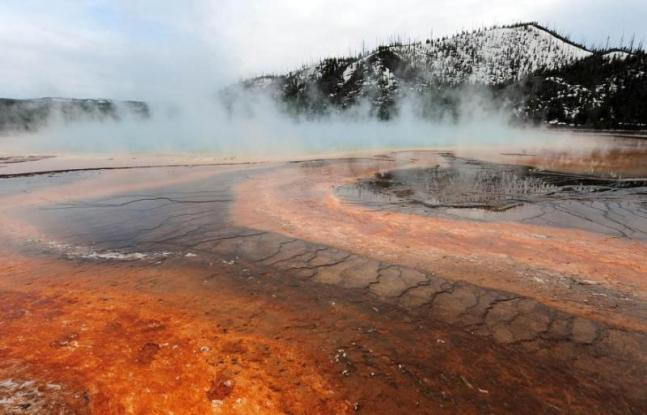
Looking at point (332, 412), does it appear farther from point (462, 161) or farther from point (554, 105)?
point (554, 105)

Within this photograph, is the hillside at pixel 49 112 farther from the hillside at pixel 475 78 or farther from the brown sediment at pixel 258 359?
the brown sediment at pixel 258 359

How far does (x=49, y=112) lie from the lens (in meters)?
38.6

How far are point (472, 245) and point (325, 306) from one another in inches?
94.6

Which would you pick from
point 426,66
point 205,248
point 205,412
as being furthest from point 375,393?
point 426,66

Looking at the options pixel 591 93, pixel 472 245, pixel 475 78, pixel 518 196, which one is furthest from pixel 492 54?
pixel 472 245

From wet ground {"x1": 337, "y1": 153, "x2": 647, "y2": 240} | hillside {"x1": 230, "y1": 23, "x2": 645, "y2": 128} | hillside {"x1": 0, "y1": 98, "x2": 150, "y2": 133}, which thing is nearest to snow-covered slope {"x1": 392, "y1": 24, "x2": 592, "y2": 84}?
hillside {"x1": 230, "y1": 23, "x2": 645, "y2": 128}

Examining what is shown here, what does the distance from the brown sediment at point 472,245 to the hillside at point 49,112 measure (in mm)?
38976

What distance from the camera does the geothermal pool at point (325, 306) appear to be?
227cm

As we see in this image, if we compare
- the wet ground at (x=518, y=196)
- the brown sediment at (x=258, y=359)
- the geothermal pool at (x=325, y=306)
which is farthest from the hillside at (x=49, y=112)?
the brown sediment at (x=258, y=359)

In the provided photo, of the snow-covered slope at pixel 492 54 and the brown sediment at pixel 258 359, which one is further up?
the snow-covered slope at pixel 492 54

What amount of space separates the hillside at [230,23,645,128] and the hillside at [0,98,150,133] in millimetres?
12472

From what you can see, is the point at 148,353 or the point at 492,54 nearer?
the point at 148,353

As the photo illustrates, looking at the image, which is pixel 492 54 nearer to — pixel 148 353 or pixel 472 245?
pixel 472 245

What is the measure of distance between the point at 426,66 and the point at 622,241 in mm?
63312
